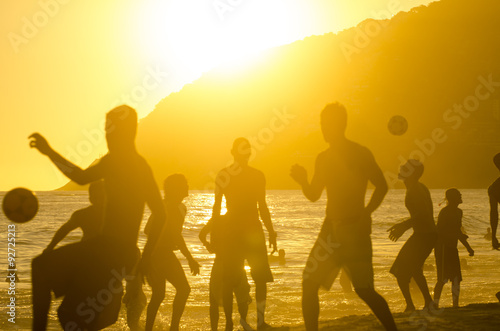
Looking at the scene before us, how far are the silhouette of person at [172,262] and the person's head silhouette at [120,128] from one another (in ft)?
8.29

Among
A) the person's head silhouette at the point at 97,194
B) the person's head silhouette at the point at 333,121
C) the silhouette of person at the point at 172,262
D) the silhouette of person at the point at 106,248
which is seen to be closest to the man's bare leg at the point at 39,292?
the silhouette of person at the point at 106,248

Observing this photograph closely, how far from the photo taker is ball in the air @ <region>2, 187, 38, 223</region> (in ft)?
19.0

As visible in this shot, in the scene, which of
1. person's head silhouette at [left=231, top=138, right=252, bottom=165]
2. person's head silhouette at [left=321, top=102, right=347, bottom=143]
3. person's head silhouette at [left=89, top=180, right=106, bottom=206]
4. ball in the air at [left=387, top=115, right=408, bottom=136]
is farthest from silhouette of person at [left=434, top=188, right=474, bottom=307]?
person's head silhouette at [left=89, top=180, right=106, bottom=206]

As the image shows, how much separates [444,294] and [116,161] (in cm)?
1074

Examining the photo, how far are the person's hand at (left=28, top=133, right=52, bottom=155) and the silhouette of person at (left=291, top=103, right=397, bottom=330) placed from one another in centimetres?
229

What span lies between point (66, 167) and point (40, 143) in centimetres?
26

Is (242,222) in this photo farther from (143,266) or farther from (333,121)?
(143,266)

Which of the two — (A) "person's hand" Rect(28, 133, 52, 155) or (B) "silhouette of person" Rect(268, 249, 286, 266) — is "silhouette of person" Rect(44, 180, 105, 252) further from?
(B) "silhouette of person" Rect(268, 249, 286, 266)

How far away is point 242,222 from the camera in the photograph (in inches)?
299

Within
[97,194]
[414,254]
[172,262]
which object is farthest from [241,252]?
[414,254]

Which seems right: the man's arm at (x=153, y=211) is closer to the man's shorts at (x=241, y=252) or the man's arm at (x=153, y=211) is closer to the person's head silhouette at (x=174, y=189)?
the man's shorts at (x=241, y=252)

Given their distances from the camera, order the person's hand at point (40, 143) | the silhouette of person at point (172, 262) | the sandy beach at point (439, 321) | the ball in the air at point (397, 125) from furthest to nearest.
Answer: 1. the ball in the air at point (397, 125)
2. the silhouette of person at point (172, 262)
3. the sandy beach at point (439, 321)
4. the person's hand at point (40, 143)

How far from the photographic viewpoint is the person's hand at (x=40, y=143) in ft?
13.6

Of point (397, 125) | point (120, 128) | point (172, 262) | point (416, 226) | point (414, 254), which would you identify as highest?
point (397, 125)
